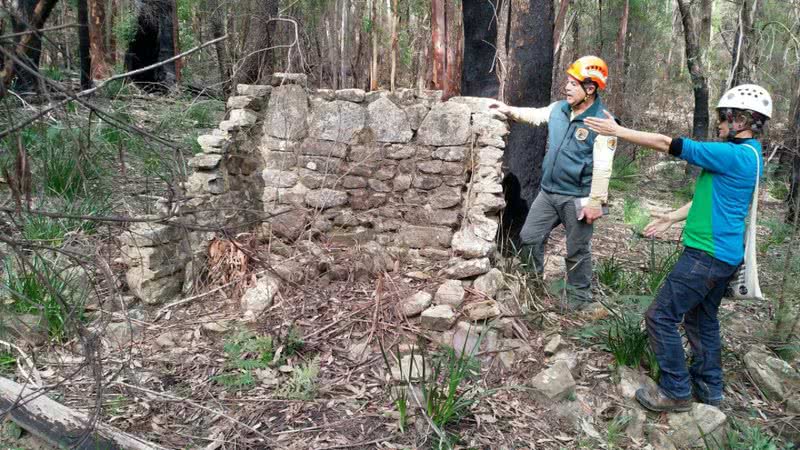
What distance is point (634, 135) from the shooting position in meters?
3.62

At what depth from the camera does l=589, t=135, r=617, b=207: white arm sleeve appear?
4.43 metres

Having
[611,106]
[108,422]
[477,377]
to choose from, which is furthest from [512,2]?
[611,106]

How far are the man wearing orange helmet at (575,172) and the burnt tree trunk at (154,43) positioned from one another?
7.82 m

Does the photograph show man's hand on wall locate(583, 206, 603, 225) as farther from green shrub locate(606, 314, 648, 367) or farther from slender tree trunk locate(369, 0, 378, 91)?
slender tree trunk locate(369, 0, 378, 91)

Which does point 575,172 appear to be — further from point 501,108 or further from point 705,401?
point 705,401

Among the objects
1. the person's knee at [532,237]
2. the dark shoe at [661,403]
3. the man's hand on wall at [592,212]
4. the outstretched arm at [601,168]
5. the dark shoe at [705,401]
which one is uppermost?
the outstretched arm at [601,168]

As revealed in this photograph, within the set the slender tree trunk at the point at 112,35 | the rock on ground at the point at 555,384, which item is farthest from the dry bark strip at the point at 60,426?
the slender tree trunk at the point at 112,35

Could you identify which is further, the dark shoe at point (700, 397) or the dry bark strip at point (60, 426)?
the dark shoe at point (700, 397)

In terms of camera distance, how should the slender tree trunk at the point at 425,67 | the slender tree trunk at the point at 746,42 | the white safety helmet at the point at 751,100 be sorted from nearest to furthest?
the white safety helmet at the point at 751,100 < the slender tree trunk at the point at 425,67 < the slender tree trunk at the point at 746,42

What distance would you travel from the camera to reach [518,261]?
5121 millimetres

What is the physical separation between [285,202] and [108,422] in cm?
220

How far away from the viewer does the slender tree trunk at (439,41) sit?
5.40 metres

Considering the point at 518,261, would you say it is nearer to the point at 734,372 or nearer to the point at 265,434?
the point at 734,372

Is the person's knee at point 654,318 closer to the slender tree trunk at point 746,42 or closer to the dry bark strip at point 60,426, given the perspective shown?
the dry bark strip at point 60,426
